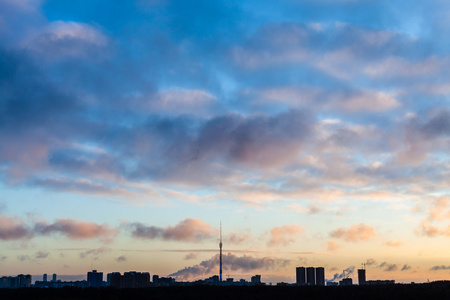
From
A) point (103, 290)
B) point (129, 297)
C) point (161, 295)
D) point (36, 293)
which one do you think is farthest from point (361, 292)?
point (36, 293)

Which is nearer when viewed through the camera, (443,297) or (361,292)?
(443,297)

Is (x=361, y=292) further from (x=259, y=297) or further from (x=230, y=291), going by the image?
(x=230, y=291)

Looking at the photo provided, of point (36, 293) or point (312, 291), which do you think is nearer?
point (312, 291)

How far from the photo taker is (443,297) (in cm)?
11519

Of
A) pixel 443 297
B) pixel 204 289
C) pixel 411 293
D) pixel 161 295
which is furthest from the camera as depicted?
pixel 204 289

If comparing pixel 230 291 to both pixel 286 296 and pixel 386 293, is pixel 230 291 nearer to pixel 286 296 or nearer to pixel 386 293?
pixel 286 296

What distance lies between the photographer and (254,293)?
136 m

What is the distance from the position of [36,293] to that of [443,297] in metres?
120

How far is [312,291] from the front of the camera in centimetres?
12712

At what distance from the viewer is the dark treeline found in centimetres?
12131

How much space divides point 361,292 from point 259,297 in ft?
85.7

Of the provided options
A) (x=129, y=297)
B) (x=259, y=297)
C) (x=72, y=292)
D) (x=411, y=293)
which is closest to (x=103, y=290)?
(x=72, y=292)

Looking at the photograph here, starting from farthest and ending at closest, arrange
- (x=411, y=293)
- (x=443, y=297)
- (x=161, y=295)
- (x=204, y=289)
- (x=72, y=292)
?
(x=72, y=292) < (x=204, y=289) < (x=161, y=295) < (x=411, y=293) < (x=443, y=297)

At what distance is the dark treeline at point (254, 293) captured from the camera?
398 feet
